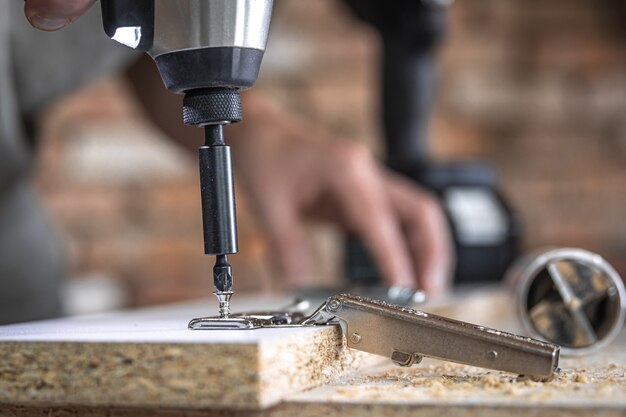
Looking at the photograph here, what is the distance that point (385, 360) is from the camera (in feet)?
1.94

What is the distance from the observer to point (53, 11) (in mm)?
467

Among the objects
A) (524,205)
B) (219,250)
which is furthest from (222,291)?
A: (524,205)

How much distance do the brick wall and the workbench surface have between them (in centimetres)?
200

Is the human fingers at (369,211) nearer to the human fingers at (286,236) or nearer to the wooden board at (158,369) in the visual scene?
the human fingers at (286,236)

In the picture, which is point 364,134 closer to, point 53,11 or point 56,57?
point 56,57

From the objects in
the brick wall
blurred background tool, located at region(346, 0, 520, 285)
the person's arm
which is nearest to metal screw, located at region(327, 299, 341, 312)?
the person's arm

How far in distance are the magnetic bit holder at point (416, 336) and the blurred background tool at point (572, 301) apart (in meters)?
0.15

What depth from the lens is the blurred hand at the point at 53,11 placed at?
1.52ft

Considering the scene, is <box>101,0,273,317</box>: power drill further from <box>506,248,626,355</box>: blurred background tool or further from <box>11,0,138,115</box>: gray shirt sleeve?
<box>11,0,138,115</box>: gray shirt sleeve

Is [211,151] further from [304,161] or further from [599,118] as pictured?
[599,118]

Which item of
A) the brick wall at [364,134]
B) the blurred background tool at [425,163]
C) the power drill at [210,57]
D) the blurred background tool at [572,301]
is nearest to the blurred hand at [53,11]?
the power drill at [210,57]

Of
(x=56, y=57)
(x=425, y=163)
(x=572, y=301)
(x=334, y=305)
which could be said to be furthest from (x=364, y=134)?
(x=334, y=305)

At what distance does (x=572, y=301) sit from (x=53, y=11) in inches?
14.7

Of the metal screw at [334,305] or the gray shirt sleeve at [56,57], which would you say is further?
the gray shirt sleeve at [56,57]
